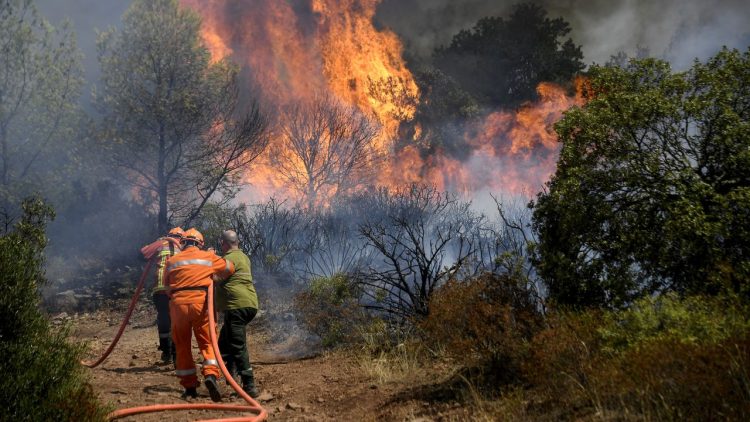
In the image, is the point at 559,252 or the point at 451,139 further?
the point at 451,139

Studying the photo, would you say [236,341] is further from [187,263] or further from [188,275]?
[187,263]

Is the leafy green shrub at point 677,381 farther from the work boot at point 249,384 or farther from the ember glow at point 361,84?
the ember glow at point 361,84

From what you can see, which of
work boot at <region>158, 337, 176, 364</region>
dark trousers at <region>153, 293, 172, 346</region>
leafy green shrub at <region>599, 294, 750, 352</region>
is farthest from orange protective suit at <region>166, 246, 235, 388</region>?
leafy green shrub at <region>599, 294, 750, 352</region>

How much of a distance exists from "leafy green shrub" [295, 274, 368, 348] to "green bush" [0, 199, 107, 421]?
5.60m

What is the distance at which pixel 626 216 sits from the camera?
21.7 ft

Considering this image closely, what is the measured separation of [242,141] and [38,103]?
6566 millimetres

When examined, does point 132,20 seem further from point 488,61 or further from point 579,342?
point 488,61

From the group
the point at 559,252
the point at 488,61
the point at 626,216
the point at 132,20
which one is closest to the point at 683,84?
the point at 626,216

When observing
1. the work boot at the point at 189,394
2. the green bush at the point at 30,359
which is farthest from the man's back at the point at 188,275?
the green bush at the point at 30,359

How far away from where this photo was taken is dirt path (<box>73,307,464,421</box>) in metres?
5.89

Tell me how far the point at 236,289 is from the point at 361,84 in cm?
2720

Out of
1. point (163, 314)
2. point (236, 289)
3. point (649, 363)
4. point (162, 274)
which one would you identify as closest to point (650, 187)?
point (649, 363)

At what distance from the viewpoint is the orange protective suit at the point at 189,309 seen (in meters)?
6.23

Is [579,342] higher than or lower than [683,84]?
lower
